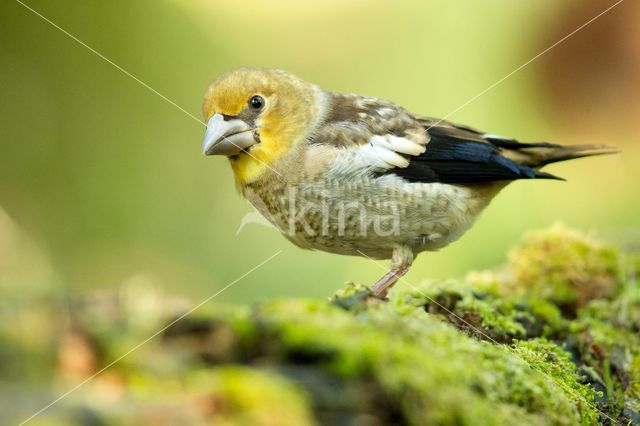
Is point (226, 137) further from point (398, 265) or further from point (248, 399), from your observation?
point (248, 399)

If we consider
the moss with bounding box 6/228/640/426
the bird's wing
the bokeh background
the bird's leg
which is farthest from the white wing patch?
the bokeh background

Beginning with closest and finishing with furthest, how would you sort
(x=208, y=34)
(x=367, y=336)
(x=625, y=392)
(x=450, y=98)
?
(x=367, y=336)
(x=625, y=392)
(x=450, y=98)
(x=208, y=34)

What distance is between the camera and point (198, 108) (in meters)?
8.83

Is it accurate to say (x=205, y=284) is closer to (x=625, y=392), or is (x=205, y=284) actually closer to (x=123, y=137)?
(x=123, y=137)

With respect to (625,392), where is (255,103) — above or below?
above

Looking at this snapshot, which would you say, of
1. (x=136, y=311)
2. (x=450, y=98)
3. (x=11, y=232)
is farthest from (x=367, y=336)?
(x=450, y=98)

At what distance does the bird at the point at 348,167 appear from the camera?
3.70 meters

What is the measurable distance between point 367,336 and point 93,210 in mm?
6793

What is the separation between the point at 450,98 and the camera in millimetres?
7949

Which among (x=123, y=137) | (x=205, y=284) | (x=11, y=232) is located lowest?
(x=205, y=284)

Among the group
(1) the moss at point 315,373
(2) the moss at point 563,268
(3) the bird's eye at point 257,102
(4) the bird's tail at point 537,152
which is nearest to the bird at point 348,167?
(3) the bird's eye at point 257,102

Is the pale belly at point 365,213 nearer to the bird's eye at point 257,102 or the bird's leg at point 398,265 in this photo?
the bird's leg at point 398,265

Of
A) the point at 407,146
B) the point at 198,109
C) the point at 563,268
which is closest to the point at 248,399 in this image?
the point at 407,146

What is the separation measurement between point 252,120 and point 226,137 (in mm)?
218
